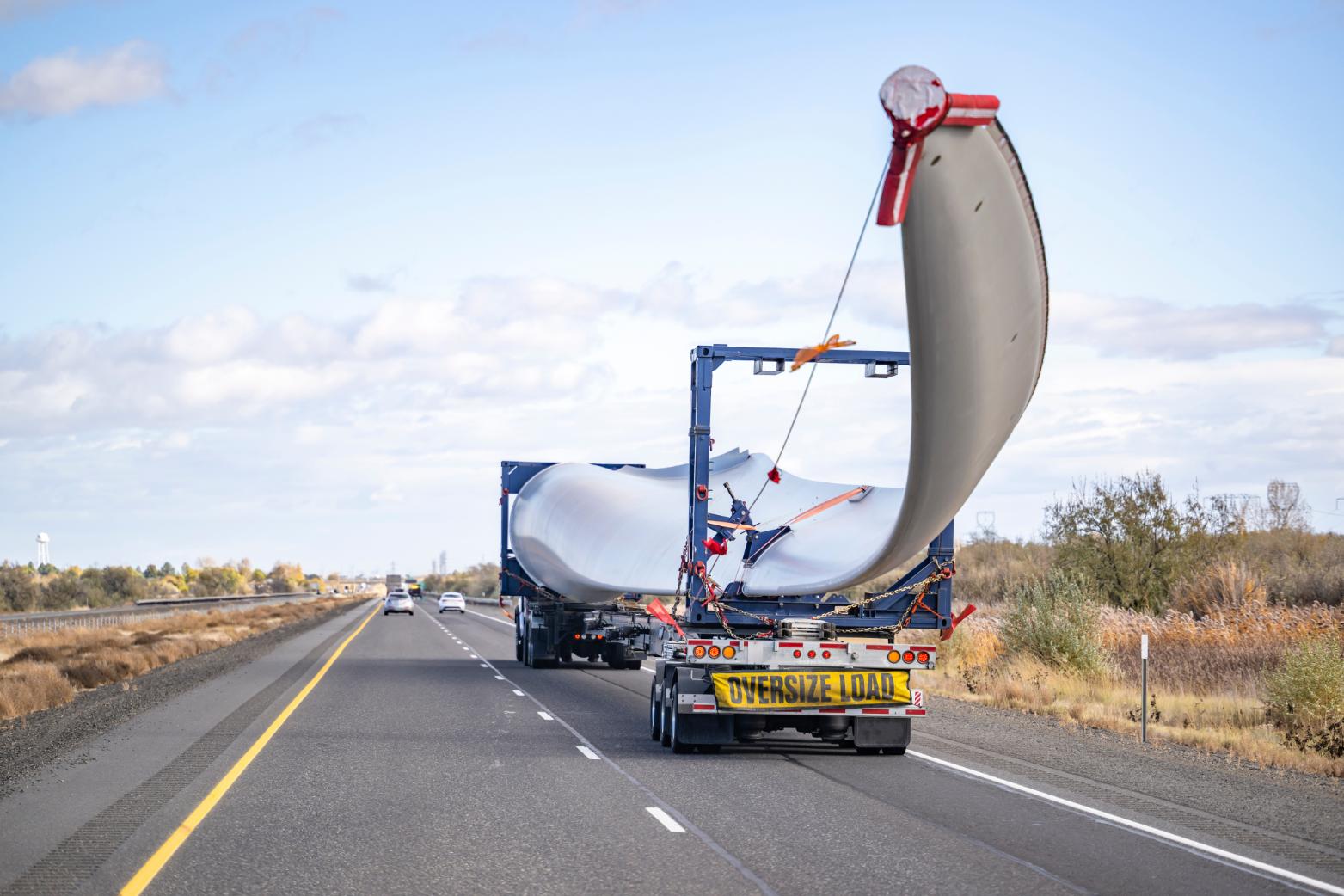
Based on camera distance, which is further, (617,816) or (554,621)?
(554,621)

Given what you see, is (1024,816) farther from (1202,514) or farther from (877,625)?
(1202,514)

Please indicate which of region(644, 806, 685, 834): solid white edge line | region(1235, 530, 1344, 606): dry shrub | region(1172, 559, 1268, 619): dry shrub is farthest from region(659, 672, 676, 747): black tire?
region(1235, 530, 1344, 606): dry shrub

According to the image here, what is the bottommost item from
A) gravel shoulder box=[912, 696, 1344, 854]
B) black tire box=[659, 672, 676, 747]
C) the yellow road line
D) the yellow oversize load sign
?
gravel shoulder box=[912, 696, 1344, 854]

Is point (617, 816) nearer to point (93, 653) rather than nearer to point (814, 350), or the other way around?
point (814, 350)

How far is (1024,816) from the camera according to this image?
10.9 meters

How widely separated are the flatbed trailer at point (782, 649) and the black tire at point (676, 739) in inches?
0.8

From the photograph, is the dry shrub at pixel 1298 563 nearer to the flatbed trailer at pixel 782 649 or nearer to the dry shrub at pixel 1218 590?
the dry shrub at pixel 1218 590

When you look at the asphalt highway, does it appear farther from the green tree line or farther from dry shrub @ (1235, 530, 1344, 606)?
the green tree line

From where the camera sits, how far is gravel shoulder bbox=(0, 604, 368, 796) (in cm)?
1455

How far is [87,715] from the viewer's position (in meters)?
19.9

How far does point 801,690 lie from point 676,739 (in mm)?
1457

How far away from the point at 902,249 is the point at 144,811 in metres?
6.95

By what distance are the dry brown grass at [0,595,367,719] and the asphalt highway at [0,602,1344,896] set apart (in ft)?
27.4

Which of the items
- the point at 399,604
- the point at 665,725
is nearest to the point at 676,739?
the point at 665,725
